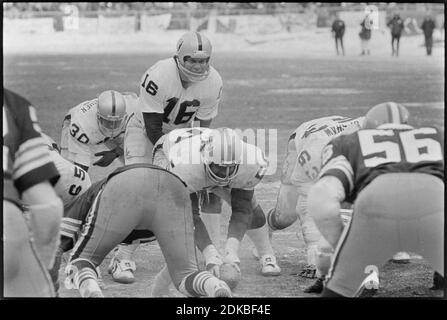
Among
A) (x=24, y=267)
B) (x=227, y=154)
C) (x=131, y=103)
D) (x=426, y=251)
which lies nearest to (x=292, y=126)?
(x=131, y=103)

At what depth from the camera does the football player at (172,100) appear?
6.29m

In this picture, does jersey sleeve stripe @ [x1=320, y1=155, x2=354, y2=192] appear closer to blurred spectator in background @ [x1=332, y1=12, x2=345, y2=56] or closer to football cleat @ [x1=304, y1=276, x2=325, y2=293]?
football cleat @ [x1=304, y1=276, x2=325, y2=293]

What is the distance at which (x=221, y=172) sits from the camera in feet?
17.9

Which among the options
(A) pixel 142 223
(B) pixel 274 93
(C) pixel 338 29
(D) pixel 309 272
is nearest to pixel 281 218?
(D) pixel 309 272

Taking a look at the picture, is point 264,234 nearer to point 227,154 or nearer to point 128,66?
point 227,154

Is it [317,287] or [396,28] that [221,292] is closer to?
[317,287]

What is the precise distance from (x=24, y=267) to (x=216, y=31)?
678 centimetres

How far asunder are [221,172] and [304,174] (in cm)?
59

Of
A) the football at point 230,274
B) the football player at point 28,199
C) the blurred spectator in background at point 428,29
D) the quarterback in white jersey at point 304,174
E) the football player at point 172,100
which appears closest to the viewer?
the football player at point 28,199

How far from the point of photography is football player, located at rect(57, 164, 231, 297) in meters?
5.11

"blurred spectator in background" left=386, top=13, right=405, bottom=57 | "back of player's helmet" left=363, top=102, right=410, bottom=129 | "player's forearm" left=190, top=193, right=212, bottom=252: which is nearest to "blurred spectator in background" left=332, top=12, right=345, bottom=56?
"blurred spectator in background" left=386, top=13, right=405, bottom=57

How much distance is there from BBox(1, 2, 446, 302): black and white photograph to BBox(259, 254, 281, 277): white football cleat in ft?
0.04

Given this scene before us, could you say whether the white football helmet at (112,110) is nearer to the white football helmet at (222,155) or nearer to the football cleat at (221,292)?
the white football helmet at (222,155)

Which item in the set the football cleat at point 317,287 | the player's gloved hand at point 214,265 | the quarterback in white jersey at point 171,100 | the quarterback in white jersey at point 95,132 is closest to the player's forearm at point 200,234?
the player's gloved hand at point 214,265
